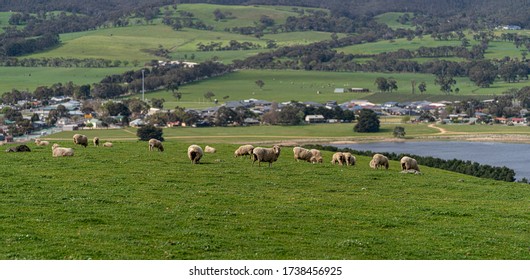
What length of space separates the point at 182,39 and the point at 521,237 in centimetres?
17605

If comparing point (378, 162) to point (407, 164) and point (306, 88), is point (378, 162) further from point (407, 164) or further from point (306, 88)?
point (306, 88)

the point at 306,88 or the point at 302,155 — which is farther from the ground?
the point at 302,155

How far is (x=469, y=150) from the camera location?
8025 cm

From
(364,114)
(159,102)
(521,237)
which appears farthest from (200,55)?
(521,237)

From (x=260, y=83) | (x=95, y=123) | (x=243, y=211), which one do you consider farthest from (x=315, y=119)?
(x=243, y=211)

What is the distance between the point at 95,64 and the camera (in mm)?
160125

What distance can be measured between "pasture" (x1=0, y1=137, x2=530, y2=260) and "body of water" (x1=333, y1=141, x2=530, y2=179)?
3797 centimetres

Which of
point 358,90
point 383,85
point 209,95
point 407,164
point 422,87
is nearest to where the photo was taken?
point 407,164

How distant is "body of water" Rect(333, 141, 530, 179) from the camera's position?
232 feet

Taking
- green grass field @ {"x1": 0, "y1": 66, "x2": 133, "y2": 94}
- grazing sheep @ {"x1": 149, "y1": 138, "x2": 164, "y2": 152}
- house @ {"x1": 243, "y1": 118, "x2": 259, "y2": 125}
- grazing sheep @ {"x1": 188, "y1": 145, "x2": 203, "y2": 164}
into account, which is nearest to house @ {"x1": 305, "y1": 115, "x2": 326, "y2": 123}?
house @ {"x1": 243, "y1": 118, "x2": 259, "y2": 125}

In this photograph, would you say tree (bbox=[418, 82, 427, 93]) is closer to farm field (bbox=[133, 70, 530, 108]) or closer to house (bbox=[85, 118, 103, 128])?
farm field (bbox=[133, 70, 530, 108])

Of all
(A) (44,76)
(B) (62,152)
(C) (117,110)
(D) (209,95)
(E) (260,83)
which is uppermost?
(B) (62,152)

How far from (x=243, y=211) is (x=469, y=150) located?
198ft

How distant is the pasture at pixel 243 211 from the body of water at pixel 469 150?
37970 mm
